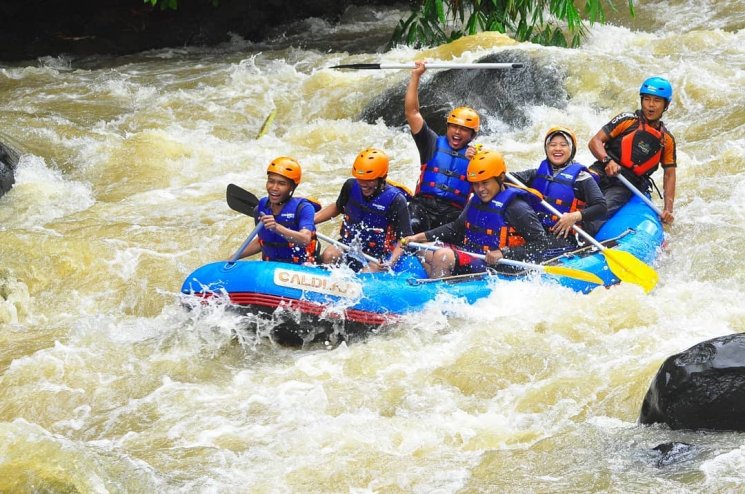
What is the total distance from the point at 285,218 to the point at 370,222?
57cm

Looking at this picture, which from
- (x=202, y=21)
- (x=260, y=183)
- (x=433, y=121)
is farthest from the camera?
(x=202, y=21)

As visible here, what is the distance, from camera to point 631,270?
21.5 feet

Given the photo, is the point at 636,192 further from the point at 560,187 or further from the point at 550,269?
the point at 550,269

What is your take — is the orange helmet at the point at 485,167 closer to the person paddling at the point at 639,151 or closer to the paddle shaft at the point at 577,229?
the paddle shaft at the point at 577,229

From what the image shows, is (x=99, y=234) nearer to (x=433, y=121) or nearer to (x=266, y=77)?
(x=433, y=121)

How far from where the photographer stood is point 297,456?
4688 millimetres

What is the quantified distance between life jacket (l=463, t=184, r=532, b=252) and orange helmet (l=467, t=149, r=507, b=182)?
6.0 inches

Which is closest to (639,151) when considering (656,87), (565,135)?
(656,87)

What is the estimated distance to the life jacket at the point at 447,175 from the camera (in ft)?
22.7

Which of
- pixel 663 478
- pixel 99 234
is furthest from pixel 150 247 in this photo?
pixel 663 478

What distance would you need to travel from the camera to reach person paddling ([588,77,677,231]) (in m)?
7.25

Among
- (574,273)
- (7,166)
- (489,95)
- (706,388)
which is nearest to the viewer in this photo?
(706,388)

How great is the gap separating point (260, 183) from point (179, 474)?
503cm

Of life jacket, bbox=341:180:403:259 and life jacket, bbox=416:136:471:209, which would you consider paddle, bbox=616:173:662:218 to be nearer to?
life jacket, bbox=416:136:471:209
